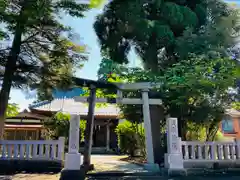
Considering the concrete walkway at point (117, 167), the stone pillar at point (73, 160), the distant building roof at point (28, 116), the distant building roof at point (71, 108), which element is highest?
the distant building roof at point (71, 108)

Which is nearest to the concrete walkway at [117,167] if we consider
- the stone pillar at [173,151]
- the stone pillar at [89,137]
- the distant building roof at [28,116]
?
the stone pillar at [89,137]

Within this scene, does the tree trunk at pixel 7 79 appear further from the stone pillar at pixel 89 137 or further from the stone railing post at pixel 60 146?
the stone pillar at pixel 89 137

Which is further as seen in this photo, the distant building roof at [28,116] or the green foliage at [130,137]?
the distant building roof at [28,116]

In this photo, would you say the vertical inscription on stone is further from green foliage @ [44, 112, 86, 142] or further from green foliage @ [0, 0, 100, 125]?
green foliage @ [44, 112, 86, 142]

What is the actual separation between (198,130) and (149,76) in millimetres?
3317

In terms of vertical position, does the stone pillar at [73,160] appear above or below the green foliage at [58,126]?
below

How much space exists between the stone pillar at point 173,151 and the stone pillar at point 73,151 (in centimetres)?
242

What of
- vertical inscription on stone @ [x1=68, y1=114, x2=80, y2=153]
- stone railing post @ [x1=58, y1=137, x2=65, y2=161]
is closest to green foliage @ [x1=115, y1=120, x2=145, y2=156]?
stone railing post @ [x1=58, y1=137, x2=65, y2=161]

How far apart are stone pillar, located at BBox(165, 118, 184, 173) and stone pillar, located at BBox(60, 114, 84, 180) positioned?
2351 mm

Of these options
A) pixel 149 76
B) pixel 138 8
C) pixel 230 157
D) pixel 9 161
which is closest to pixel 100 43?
pixel 138 8

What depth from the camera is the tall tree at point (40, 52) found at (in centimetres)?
723

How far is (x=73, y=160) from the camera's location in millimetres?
6066

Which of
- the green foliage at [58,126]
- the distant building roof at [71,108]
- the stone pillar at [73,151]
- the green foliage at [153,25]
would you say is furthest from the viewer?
the distant building roof at [71,108]

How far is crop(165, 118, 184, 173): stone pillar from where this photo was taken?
250 inches
